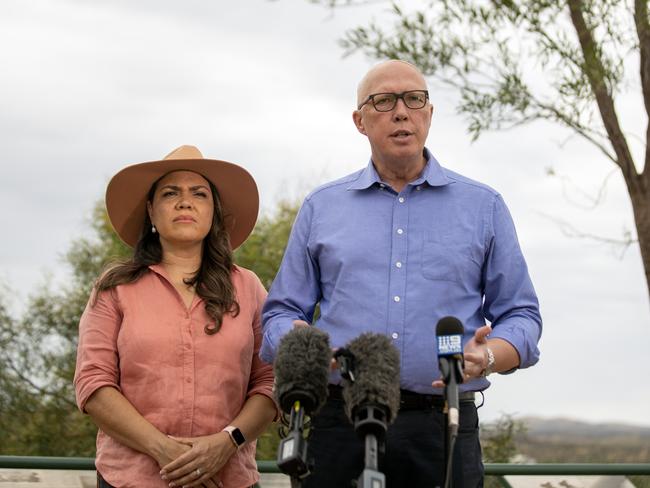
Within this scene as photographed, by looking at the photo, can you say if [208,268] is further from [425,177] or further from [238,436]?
[425,177]

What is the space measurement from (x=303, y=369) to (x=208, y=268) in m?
1.40

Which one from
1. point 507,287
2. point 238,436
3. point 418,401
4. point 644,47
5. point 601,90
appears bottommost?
point 238,436

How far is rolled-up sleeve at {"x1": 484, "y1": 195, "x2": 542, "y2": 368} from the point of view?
4.22m

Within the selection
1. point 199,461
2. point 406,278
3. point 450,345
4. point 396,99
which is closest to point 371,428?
point 450,345

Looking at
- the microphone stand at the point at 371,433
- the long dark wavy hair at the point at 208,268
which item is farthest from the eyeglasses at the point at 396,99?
the microphone stand at the point at 371,433

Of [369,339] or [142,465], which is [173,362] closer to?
[142,465]

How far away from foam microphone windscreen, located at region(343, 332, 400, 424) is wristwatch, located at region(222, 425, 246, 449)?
103 cm

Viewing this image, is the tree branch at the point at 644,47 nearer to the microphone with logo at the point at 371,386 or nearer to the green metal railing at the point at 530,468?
the green metal railing at the point at 530,468

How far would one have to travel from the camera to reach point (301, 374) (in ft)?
11.3

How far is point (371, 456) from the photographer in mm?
3285

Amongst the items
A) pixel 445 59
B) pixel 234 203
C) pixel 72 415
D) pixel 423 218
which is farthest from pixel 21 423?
pixel 423 218

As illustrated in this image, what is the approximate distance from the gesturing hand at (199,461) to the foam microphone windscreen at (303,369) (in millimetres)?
911

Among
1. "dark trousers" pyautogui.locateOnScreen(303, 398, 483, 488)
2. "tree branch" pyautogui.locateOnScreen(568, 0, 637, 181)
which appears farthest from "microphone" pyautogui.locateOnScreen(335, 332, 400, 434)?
"tree branch" pyautogui.locateOnScreen(568, 0, 637, 181)

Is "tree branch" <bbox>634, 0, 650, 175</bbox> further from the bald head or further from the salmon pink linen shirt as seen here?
the salmon pink linen shirt
